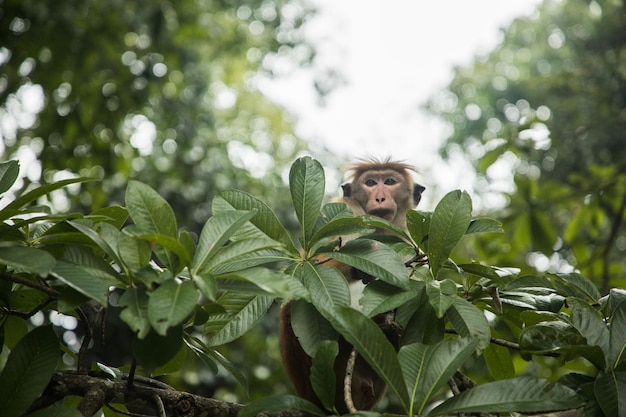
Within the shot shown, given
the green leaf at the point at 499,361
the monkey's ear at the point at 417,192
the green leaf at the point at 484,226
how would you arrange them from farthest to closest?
the monkey's ear at the point at 417,192 < the green leaf at the point at 499,361 < the green leaf at the point at 484,226

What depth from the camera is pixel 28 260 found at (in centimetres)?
118

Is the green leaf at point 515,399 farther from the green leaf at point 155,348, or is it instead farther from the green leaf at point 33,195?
the green leaf at point 33,195

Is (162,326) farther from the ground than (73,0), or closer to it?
closer to it

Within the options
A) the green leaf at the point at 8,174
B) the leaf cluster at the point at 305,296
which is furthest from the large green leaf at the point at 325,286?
the green leaf at the point at 8,174

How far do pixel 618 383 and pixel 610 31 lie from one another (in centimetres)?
743

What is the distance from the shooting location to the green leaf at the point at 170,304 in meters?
1.11

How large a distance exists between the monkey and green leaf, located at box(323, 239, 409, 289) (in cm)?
11

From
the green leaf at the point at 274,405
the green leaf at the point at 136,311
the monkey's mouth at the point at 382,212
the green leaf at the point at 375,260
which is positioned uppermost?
the green leaf at the point at 375,260

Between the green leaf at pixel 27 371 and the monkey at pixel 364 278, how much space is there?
25.8 inches

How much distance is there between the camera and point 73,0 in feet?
18.5

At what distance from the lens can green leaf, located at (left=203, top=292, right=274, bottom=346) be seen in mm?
1509

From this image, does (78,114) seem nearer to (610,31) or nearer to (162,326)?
(162,326)

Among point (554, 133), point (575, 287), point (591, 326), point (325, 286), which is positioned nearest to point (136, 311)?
point (325, 286)

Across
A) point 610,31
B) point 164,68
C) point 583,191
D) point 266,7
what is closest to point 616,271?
point 583,191
